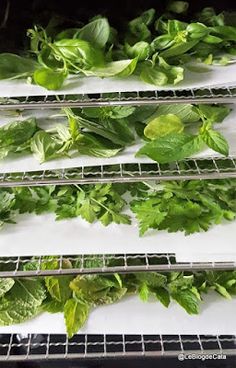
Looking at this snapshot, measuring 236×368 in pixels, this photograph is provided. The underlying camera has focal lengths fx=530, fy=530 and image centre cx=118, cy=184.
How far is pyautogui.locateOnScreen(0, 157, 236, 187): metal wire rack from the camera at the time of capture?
78cm

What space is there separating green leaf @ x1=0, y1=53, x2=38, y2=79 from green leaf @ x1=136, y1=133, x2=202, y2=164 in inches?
8.1

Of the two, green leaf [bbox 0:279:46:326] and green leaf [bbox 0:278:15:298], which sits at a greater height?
green leaf [bbox 0:278:15:298]

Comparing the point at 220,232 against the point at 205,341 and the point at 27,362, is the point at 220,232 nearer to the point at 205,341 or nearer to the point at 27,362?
the point at 205,341

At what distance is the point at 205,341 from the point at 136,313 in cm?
17

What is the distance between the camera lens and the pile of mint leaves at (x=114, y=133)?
0.77 m

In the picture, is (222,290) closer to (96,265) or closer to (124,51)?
(96,265)

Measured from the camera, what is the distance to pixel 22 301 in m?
0.92

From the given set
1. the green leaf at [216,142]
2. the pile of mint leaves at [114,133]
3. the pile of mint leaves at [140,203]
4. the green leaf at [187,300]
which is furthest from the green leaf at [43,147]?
the green leaf at [187,300]

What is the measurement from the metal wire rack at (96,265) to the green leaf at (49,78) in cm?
29

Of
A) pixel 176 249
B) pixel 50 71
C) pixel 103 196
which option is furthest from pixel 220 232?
pixel 50 71

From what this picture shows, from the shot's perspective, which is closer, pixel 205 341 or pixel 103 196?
pixel 103 196

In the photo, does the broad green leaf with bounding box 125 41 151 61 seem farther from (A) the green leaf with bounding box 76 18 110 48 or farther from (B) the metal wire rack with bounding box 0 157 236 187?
(B) the metal wire rack with bounding box 0 157 236 187

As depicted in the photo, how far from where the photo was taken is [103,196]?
2.87 ft

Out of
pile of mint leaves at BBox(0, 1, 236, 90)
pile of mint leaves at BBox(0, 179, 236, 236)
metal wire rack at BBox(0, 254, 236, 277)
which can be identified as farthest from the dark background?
metal wire rack at BBox(0, 254, 236, 277)
